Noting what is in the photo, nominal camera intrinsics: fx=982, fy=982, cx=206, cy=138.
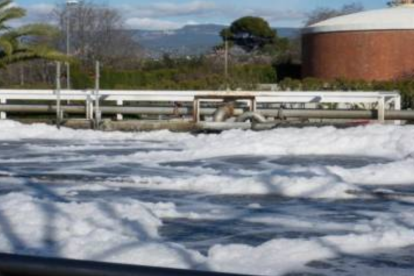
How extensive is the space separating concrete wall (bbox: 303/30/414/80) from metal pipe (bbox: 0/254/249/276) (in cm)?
5283

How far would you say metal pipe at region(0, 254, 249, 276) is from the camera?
3.58 meters

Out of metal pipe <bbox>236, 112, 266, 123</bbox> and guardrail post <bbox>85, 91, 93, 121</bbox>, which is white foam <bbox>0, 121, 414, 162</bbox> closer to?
metal pipe <bbox>236, 112, 266, 123</bbox>

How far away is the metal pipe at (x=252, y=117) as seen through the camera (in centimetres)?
2248

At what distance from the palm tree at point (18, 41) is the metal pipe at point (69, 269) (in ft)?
85.3

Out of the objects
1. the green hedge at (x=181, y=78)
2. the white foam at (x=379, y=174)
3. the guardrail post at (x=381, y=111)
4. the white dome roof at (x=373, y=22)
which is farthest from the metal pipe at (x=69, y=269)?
the white dome roof at (x=373, y=22)

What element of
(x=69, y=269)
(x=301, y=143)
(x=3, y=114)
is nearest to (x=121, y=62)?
(x=3, y=114)

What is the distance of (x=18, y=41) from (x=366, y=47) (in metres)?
30.5

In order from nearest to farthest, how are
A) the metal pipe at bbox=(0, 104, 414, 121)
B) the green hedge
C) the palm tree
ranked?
the metal pipe at bbox=(0, 104, 414, 121)
the palm tree
the green hedge

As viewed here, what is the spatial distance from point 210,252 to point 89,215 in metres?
2.01

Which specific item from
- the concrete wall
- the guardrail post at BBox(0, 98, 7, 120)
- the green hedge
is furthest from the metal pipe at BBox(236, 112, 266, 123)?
the concrete wall

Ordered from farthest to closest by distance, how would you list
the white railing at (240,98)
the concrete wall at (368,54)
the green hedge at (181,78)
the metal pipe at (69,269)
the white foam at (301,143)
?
the concrete wall at (368,54)
the green hedge at (181,78)
the white railing at (240,98)
the white foam at (301,143)
the metal pipe at (69,269)

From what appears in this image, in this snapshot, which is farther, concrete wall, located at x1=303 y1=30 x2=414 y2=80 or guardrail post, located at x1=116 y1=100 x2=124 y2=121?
concrete wall, located at x1=303 y1=30 x2=414 y2=80

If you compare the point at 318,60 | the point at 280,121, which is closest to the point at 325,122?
the point at 280,121

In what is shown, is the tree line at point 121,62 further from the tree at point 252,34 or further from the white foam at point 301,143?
the white foam at point 301,143
